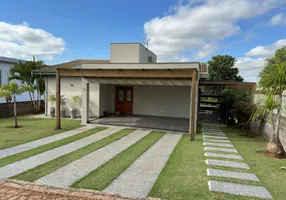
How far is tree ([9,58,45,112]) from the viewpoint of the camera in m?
14.1

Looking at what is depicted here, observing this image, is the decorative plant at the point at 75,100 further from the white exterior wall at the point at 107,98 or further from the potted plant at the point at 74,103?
the white exterior wall at the point at 107,98

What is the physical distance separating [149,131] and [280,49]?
2212 centimetres

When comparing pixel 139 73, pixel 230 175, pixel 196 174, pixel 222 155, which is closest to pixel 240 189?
pixel 230 175

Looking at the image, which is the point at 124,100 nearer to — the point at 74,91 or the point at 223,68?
the point at 74,91

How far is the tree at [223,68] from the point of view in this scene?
101 ft

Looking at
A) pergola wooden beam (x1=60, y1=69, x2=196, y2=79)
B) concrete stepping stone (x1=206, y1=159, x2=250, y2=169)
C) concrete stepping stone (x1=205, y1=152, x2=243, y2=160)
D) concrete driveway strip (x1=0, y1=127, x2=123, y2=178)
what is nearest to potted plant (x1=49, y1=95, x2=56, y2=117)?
pergola wooden beam (x1=60, y1=69, x2=196, y2=79)

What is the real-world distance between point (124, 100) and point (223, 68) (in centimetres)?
2223

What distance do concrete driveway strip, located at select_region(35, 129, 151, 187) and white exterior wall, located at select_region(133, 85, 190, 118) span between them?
6881 mm

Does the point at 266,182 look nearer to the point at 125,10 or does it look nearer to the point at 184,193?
the point at 184,193

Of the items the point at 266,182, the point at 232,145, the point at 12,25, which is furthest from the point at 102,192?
the point at 12,25

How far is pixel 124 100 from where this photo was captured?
49.1 feet

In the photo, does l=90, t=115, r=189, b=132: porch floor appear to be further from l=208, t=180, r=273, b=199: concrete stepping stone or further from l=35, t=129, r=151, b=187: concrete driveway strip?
l=208, t=180, r=273, b=199: concrete stepping stone

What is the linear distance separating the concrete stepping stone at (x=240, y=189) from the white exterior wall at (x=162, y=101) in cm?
954

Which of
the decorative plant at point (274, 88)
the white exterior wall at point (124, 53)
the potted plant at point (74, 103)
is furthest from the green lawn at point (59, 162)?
the white exterior wall at point (124, 53)
